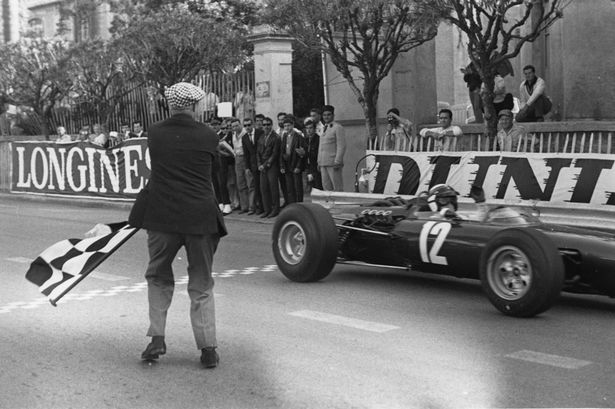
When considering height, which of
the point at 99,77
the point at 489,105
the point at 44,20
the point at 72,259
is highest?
the point at 44,20

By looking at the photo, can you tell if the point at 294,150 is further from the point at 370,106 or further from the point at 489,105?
the point at 489,105

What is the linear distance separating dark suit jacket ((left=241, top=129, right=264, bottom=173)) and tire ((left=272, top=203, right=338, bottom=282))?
25.2 ft

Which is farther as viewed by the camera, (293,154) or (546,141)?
(293,154)

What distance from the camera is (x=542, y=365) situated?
629 cm

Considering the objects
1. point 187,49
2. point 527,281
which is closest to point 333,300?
point 527,281

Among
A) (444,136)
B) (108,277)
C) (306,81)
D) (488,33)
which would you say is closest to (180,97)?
(108,277)

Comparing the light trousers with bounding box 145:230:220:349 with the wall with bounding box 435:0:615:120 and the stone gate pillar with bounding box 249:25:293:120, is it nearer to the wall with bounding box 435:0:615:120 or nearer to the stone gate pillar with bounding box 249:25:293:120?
the wall with bounding box 435:0:615:120

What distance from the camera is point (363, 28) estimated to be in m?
16.5

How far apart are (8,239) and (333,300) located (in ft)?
21.8

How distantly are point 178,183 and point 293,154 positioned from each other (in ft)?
34.7

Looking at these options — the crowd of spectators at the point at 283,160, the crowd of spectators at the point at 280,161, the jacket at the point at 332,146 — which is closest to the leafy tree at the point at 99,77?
the crowd of spectators at the point at 280,161

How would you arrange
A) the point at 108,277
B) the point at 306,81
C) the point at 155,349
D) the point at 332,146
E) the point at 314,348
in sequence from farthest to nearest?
the point at 306,81 → the point at 332,146 → the point at 108,277 → the point at 314,348 → the point at 155,349

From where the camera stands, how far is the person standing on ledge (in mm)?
6207

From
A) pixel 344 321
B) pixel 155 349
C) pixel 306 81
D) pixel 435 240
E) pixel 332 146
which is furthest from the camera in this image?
pixel 306 81
